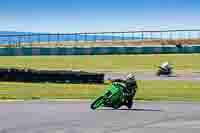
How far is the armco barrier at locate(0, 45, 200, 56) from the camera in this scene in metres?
72.1

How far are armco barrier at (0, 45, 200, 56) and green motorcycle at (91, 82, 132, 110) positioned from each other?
54.1 metres

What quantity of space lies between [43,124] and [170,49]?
197 ft

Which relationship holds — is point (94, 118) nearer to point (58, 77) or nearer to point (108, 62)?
point (58, 77)

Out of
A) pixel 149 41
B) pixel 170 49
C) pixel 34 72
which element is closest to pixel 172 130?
pixel 34 72

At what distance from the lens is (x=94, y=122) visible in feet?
45.6

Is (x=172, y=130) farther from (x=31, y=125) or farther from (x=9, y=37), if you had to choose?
(x=9, y=37)

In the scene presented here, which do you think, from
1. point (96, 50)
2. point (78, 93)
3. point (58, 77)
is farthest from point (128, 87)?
point (96, 50)

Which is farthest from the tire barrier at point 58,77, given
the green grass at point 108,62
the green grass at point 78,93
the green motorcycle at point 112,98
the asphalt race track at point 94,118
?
the green grass at point 108,62

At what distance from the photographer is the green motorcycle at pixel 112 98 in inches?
677

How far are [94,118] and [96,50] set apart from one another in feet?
192

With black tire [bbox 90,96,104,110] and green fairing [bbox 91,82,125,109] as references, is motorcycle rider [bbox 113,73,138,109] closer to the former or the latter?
green fairing [bbox 91,82,125,109]

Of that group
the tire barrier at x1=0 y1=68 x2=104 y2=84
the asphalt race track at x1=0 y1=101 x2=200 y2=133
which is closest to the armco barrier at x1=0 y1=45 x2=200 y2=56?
the tire barrier at x1=0 y1=68 x2=104 y2=84

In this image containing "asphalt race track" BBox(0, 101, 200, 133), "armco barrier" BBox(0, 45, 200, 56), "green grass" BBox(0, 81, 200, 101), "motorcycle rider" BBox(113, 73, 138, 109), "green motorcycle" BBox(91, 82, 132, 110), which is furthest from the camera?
"armco barrier" BBox(0, 45, 200, 56)

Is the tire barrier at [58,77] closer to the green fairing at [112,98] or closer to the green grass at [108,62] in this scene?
the green fairing at [112,98]
